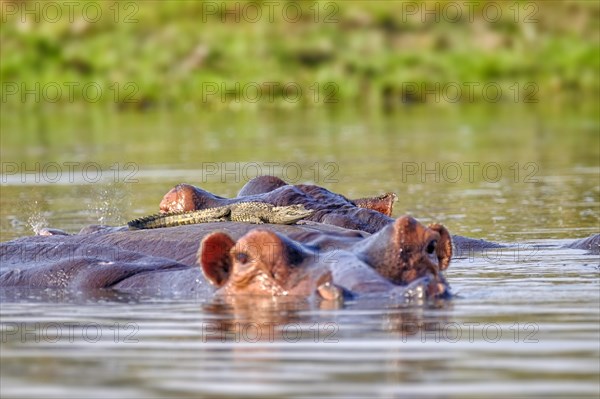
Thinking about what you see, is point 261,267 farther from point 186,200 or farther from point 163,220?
point 186,200

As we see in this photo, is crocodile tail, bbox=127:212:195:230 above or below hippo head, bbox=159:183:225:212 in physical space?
below

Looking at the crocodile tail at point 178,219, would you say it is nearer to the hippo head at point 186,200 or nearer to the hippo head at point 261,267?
the hippo head at point 186,200

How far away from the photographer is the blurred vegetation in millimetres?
35781

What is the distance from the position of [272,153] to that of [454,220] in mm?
8820

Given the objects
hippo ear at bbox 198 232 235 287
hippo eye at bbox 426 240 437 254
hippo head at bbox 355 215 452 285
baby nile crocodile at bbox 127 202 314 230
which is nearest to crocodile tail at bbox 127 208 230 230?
baby nile crocodile at bbox 127 202 314 230

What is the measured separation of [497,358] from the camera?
516cm

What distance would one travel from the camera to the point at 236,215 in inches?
311

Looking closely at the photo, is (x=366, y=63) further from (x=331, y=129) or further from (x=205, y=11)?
(x=331, y=129)

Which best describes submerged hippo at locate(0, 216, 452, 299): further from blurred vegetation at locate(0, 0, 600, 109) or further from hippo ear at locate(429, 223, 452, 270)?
blurred vegetation at locate(0, 0, 600, 109)

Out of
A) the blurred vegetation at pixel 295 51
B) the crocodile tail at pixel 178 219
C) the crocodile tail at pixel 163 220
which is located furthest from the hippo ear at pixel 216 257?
the blurred vegetation at pixel 295 51

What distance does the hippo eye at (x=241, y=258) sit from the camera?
21.7ft

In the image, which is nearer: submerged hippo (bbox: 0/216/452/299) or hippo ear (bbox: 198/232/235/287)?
submerged hippo (bbox: 0/216/452/299)

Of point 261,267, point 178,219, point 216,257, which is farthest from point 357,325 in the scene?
point 178,219

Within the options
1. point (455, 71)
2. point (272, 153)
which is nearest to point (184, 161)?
point (272, 153)
